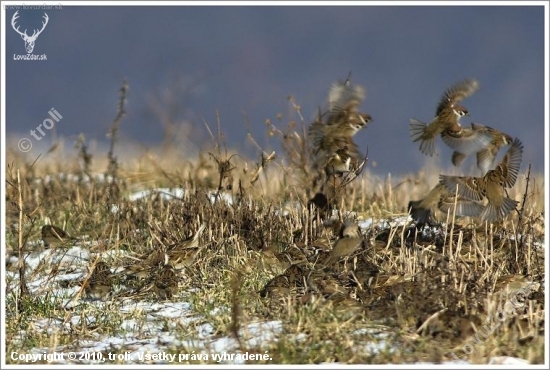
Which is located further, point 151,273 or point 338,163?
point 338,163

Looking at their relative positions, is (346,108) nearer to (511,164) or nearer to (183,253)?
(511,164)

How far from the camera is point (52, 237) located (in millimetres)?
8148

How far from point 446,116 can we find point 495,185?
2.48 ft

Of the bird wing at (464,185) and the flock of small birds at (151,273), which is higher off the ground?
the bird wing at (464,185)

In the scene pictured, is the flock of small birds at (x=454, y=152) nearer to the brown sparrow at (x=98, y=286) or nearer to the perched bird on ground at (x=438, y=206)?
the perched bird on ground at (x=438, y=206)

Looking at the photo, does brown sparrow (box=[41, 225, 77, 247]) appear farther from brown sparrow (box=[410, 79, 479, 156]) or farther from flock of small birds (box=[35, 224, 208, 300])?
brown sparrow (box=[410, 79, 479, 156])

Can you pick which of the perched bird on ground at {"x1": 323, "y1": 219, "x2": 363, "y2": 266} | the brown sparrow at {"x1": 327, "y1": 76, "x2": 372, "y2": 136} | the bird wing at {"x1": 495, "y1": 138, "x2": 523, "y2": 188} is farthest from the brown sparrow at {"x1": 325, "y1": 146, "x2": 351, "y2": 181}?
the bird wing at {"x1": 495, "y1": 138, "x2": 523, "y2": 188}

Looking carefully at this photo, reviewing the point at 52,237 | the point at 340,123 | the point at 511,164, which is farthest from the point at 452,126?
the point at 52,237

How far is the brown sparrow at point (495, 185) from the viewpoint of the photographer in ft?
22.2

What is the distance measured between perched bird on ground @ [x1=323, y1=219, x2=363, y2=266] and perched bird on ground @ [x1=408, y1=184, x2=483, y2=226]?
98 cm

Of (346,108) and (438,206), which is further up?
(346,108)

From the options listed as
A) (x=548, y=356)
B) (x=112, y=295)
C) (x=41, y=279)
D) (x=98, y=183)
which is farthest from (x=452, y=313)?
(x=98, y=183)

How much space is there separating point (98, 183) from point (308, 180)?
3.02 m

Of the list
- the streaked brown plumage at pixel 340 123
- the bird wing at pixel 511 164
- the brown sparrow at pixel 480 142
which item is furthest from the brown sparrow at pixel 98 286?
the bird wing at pixel 511 164
